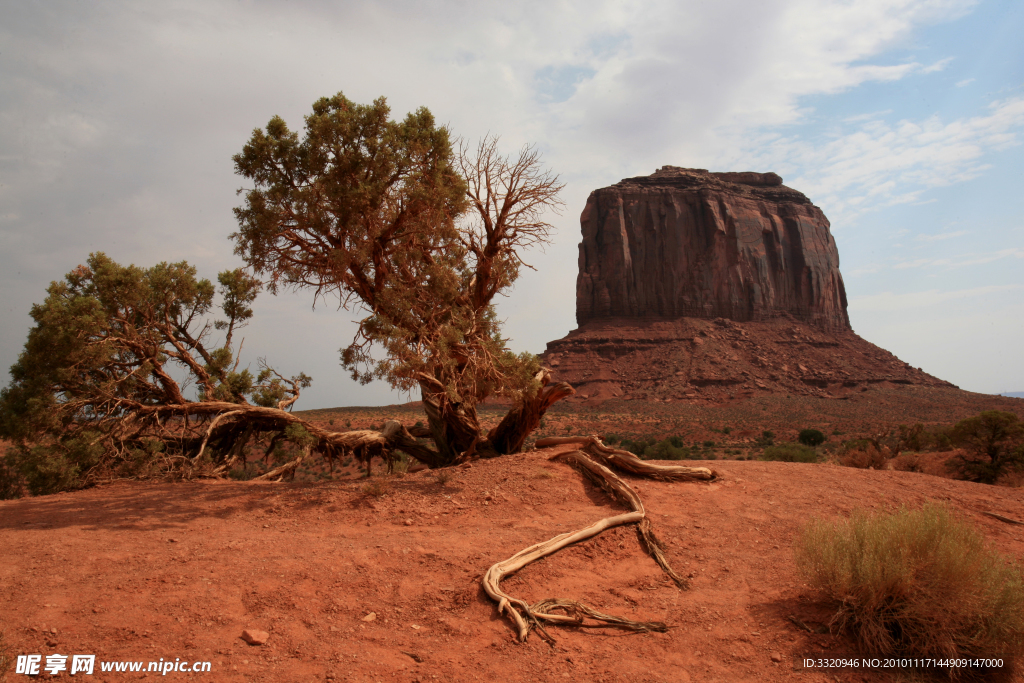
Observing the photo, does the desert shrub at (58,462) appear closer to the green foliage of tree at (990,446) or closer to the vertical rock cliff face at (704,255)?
the green foliage of tree at (990,446)

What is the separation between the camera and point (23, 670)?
3.65 m

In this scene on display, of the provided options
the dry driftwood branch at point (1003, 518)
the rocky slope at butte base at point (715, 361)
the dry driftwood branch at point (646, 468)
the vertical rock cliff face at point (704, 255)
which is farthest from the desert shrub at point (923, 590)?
the vertical rock cliff face at point (704, 255)

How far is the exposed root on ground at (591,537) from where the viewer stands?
15.6ft

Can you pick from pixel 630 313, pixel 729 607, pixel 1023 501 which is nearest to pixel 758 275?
pixel 630 313

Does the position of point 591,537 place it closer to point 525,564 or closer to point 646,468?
point 525,564

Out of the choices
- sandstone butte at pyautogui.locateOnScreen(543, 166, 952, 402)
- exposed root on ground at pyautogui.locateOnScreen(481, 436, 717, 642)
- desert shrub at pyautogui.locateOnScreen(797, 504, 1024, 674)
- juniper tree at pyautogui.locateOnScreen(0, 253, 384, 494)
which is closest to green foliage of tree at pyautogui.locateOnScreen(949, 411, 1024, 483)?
exposed root on ground at pyautogui.locateOnScreen(481, 436, 717, 642)

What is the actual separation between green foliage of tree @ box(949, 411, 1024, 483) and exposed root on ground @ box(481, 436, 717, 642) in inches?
315

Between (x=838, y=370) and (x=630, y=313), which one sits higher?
(x=630, y=313)

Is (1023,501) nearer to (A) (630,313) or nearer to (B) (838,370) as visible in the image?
(B) (838,370)

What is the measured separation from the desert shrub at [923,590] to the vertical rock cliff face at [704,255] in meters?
82.2

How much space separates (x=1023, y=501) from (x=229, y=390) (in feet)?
46.6

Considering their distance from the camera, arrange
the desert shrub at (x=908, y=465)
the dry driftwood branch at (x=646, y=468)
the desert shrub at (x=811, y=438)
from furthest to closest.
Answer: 1. the desert shrub at (x=811, y=438)
2. the desert shrub at (x=908, y=465)
3. the dry driftwood branch at (x=646, y=468)

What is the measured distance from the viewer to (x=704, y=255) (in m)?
87.2

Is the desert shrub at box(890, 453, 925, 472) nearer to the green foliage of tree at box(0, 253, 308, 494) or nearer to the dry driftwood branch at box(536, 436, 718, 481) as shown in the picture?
the dry driftwood branch at box(536, 436, 718, 481)
